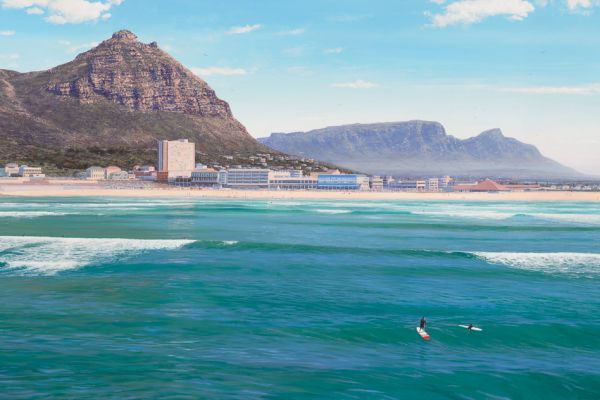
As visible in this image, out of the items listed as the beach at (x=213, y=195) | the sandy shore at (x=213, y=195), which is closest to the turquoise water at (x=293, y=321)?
the beach at (x=213, y=195)

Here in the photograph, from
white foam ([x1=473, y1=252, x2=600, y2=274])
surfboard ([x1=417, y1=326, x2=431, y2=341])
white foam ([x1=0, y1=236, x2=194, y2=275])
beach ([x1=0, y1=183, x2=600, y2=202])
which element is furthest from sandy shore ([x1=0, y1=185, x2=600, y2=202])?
surfboard ([x1=417, y1=326, x2=431, y2=341])

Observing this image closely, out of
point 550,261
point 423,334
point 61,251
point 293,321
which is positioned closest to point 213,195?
point 61,251

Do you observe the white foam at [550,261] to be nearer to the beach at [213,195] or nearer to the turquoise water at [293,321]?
the turquoise water at [293,321]

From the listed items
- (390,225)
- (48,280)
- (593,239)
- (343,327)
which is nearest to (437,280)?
(343,327)

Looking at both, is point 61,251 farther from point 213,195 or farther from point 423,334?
point 213,195

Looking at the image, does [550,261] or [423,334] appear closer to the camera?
[423,334]
